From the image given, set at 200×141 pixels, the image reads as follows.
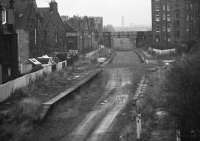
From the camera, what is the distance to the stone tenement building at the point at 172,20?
102 m

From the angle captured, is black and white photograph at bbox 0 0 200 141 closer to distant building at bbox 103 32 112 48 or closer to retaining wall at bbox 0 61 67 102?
retaining wall at bbox 0 61 67 102

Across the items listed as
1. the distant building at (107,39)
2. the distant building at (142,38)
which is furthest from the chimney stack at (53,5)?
the distant building at (107,39)

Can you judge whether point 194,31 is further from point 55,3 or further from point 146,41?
point 55,3

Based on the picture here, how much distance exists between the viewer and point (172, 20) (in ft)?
346

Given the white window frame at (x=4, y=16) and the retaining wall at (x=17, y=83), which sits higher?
the white window frame at (x=4, y=16)

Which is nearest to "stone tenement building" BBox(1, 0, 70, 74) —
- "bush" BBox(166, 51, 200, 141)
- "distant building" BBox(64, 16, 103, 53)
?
"distant building" BBox(64, 16, 103, 53)

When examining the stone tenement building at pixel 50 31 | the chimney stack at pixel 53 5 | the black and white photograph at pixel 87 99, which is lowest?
the black and white photograph at pixel 87 99

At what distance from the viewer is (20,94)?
2822cm

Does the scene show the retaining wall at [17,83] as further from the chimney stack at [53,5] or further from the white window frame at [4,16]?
the chimney stack at [53,5]

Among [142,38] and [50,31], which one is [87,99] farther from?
[142,38]

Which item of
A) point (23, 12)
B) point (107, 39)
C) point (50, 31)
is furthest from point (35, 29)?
point (107, 39)

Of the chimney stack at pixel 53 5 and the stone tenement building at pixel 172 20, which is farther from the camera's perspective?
the stone tenement building at pixel 172 20

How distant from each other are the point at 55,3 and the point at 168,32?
1737 inches

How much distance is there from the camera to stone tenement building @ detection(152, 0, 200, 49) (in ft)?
335
